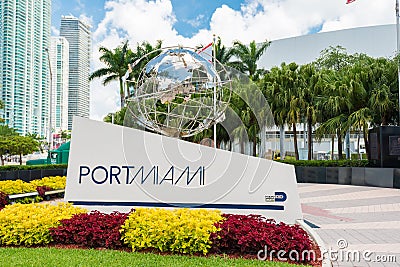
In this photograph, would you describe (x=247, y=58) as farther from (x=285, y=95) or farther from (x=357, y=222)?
(x=357, y=222)

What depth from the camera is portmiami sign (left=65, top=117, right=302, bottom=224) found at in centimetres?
756

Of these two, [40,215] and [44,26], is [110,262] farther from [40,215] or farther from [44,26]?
[44,26]

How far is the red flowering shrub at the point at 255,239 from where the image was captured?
18.2ft

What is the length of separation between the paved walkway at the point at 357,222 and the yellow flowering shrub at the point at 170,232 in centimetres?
196

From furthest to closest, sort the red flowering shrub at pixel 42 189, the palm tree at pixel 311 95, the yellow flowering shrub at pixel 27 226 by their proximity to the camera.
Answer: the palm tree at pixel 311 95
the red flowering shrub at pixel 42 189
the yellow flowering shrub at pixel 27 226

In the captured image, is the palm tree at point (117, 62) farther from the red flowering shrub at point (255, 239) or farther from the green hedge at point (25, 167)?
the red flowering shrub at point (255, 239)

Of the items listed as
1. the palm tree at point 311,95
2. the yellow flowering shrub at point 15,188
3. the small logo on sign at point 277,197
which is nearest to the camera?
the small logo on sign at point 277,197

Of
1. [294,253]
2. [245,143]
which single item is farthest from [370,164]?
[294,253]

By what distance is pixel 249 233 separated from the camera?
569 cm

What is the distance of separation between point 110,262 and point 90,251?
0.78 meters

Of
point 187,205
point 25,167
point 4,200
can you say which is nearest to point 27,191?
point 4,200

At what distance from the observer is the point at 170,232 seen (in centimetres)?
575

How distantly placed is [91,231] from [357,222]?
6.03 meters

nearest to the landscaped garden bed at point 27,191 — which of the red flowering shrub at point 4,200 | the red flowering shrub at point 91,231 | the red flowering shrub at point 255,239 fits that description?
the red flowering shrub at point 4,200
